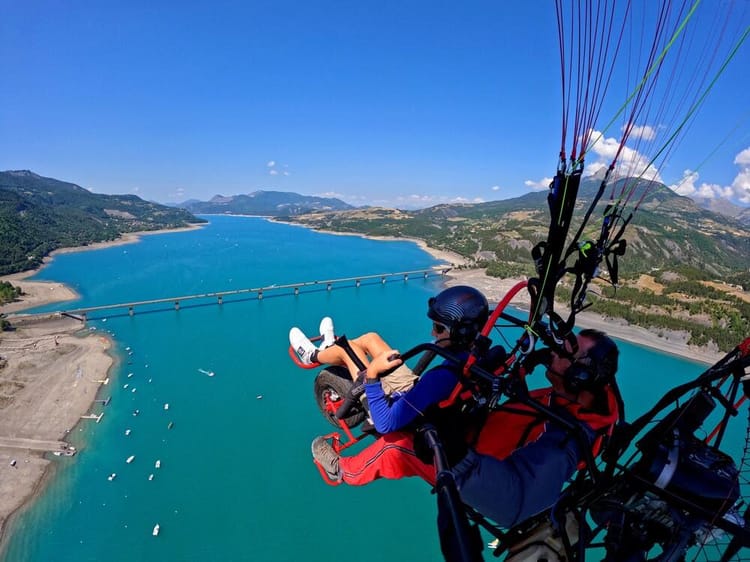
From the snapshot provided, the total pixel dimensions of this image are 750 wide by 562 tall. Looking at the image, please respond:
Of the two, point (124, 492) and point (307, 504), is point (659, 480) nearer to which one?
point (307, 504)

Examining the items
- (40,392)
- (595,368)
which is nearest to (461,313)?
(595,368)

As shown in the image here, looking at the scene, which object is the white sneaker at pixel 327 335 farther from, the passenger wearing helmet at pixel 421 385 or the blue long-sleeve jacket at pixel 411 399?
the blue long-sleeve jacket at pixel 411 399

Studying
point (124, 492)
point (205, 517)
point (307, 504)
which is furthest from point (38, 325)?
point (307, 504)

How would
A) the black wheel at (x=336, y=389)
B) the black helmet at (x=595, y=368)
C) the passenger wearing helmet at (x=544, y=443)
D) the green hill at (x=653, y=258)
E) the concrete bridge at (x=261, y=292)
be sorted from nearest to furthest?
1. the passenger wearing helmet at (x=544, y=443)
2. the black helmet at (x=595, y=368)
3. the black wheel at (x=336, y=389)
4. the green hill at (x=653, y=258)
5. the concrete bridge at (x=261, y=292)

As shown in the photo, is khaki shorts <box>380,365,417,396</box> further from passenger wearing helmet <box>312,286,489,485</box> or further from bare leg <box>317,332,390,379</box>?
bare leg <box>317,332,390,379</box>

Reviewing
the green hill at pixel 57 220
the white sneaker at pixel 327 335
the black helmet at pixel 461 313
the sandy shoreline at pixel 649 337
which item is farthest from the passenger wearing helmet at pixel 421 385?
the green hill at pixel 57 220

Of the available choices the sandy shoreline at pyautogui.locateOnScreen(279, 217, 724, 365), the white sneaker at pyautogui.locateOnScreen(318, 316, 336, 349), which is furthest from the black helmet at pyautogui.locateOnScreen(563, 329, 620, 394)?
the sandy shoreline at pyautogui.locateOnScreen(279, 217, 724, 365)

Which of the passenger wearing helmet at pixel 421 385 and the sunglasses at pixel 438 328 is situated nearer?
the passenger wearing helmet at pixel 421 385
